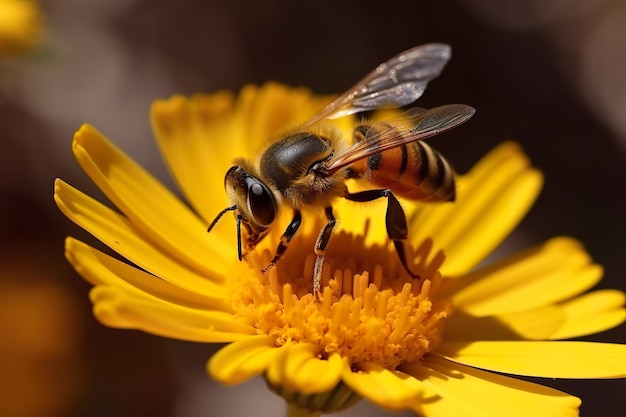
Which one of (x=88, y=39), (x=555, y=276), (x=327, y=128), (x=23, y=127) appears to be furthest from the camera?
(x=88, y=39)

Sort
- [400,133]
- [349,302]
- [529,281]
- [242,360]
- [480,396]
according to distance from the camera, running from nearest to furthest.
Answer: [242,360] → [480,396] → [349,302] → [400,133] → [529,281]

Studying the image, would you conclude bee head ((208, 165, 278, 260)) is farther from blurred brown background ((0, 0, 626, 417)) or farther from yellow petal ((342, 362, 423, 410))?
blurred brown background ((0, 0, 626, 417))

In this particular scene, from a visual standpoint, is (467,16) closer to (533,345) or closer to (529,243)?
(529,243)

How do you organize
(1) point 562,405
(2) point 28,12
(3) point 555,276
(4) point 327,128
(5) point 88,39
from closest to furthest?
1. (1) point 562,405
2. (4) point 327,128
3. (3) point 555,276
4. (2) point 28,12
5. (5) point 88,39

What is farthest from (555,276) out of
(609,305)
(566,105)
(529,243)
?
(566,105)

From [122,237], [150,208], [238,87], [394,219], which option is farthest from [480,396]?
[238,87]

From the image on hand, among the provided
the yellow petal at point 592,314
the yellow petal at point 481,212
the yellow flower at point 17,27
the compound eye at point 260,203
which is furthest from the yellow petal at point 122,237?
the yellow flower at point 17,27

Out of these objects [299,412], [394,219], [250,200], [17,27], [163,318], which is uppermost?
[17,27]

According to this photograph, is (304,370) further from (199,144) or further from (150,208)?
(199,144)
